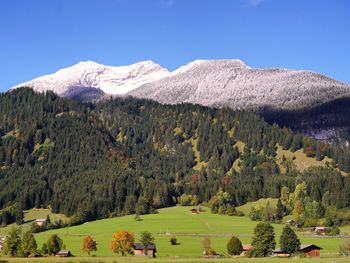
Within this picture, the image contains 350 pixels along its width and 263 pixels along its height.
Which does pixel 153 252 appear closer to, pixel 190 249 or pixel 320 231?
pixel 190 249

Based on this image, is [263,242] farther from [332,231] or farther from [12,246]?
[12,246]

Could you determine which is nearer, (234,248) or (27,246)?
(27,246)

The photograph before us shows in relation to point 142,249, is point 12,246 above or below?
above

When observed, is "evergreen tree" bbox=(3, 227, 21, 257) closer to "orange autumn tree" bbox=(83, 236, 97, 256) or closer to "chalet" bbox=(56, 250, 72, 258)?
"chalet" bbox=(56, 250, 72, 258)

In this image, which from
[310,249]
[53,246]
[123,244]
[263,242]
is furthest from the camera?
[123,244]

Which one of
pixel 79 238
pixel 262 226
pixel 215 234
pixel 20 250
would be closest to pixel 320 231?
pixel 215 234

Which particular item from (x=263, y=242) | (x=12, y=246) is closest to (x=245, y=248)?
(x=263, y=242)

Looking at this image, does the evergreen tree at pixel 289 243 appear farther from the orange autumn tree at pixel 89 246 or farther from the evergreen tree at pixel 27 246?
the evergreen tree at pixel 27 246

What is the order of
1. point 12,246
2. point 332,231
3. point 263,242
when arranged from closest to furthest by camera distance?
point 263,242 < point 12,246 < point 332,231

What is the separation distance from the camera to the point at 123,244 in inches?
6161

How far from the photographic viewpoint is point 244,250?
150125 mm

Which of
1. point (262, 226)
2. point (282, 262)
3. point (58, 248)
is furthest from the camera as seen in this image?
point (58, 248)

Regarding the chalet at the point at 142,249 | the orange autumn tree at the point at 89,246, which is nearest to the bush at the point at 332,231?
the chalet at the point at 142,249

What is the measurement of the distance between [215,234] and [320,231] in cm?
3476
